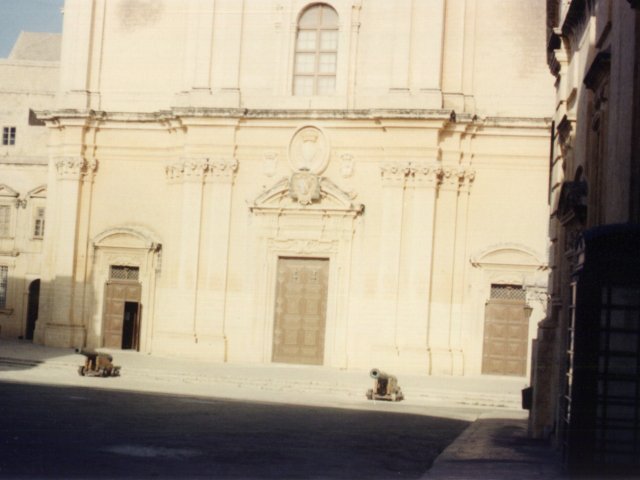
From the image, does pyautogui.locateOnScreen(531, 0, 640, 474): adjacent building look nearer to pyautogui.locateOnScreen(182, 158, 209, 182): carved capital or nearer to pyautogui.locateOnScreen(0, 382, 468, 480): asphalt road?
pyautogui.locateOnScreen(0, 382, 468, 480): asphalt road

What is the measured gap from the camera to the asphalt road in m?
12.4

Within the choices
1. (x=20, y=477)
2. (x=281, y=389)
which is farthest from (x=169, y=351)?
(x=20, y=477)

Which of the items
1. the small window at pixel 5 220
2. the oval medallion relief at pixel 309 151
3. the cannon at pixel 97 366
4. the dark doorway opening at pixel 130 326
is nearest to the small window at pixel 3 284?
the small window at pixel 5 220

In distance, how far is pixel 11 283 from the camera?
41.9 meters

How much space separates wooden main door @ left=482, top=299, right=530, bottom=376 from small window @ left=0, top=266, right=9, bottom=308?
2022 cm

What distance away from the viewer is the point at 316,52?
3259 cm

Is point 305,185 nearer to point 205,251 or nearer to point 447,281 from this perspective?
point 205,251

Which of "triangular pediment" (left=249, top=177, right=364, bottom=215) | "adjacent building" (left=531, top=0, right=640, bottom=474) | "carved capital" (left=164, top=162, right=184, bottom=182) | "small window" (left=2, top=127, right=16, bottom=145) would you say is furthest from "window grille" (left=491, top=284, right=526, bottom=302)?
"small window" (left=2, top=127, right=16, bottom=145)

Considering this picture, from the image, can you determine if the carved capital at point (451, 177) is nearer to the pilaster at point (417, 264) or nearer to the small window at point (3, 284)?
the pilaster at point (417, 264)

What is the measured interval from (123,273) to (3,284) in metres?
10.5

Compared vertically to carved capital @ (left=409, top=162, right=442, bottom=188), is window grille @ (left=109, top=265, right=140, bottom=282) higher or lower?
lower

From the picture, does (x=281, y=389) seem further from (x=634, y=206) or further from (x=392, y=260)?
(x=634, y=206)

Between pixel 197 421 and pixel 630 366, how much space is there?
8.84m

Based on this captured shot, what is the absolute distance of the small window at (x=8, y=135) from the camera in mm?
43875
